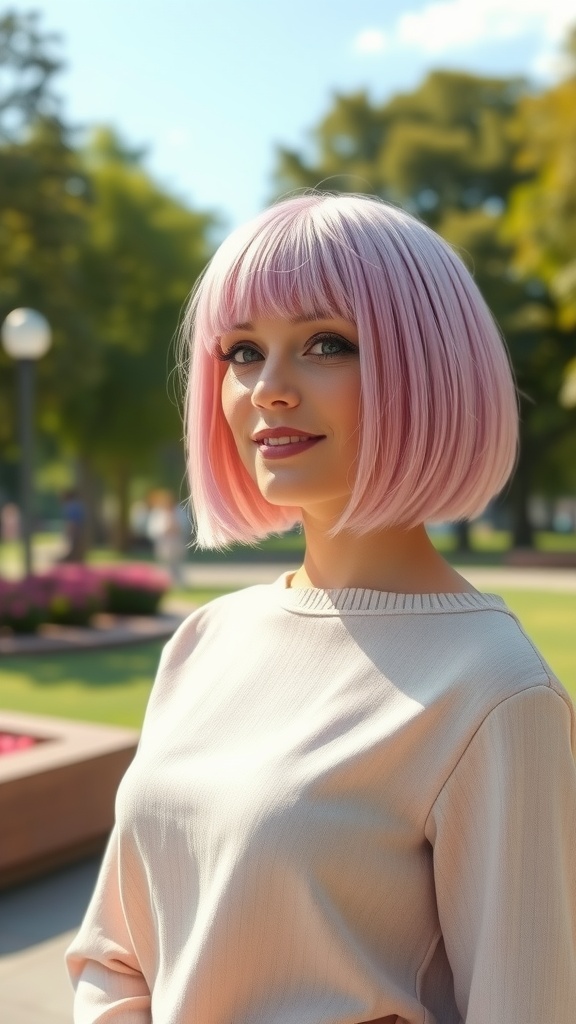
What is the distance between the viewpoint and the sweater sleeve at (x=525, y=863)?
1.37m

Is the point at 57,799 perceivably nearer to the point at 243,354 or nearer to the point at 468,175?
the point at 243,354

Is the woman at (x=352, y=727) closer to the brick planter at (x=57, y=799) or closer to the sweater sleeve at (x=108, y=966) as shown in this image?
the sweater sleeve at (x=108, y=966)

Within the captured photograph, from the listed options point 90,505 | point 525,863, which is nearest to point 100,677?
point 525,863

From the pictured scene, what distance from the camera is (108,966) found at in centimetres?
179

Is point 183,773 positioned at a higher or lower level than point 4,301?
lower

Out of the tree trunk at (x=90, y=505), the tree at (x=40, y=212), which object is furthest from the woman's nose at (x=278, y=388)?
the tree trunk at (x=90, y=505)

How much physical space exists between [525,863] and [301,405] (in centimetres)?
69

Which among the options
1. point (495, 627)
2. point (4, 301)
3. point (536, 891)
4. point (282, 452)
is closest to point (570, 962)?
point (536, 891)

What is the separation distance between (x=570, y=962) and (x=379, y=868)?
0.83 ft

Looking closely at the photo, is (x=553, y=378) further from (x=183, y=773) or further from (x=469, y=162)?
(x=183, y=773)

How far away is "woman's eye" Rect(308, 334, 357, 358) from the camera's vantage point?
64.5 inches

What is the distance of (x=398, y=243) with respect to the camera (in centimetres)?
162

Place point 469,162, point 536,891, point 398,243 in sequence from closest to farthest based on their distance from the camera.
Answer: point 536,891
point 398,243
point 469,162

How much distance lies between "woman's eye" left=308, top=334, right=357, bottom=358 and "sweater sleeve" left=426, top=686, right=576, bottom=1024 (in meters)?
0.55
